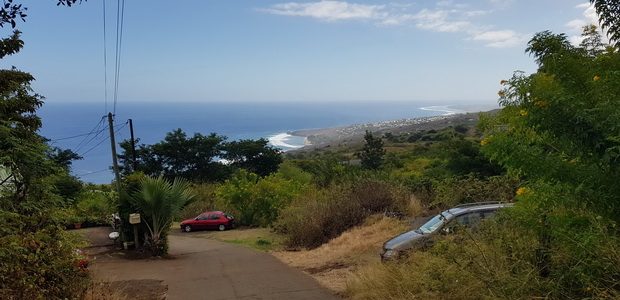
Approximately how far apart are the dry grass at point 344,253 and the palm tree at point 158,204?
4.13m

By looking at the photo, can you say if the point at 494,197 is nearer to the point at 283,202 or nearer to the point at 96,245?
the point at 96,245

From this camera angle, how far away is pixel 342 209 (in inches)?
725

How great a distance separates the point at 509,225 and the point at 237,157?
186ft

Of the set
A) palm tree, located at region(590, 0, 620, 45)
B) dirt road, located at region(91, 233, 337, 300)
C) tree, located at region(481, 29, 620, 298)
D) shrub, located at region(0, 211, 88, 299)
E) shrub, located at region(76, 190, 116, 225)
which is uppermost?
palm tree, located at region(590, 0, 620, 45)

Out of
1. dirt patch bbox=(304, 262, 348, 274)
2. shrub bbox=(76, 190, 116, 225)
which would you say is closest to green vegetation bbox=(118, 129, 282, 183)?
shrub bbox=(76, 190, 116, 225)

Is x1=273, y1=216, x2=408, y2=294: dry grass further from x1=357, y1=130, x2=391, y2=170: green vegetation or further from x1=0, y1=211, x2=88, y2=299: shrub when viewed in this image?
x1=357, y1=130, x2=391, y2=170: green vegetation

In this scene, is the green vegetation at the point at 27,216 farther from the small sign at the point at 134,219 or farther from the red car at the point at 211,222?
the red car at the point at 211,222

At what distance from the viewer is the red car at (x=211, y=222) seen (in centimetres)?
3384

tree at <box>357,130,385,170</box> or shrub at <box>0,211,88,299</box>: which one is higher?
shrub at <box>0,211,88,299</box>

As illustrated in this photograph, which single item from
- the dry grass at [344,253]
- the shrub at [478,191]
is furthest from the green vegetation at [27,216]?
the shrub at [478,191]

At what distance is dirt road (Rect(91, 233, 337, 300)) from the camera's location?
10.8m

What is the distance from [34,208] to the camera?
25.5 ft

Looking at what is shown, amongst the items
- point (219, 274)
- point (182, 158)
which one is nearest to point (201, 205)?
point (182, 158)

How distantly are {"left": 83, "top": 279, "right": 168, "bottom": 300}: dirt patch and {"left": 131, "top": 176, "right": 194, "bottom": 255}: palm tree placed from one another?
645 centimetres
